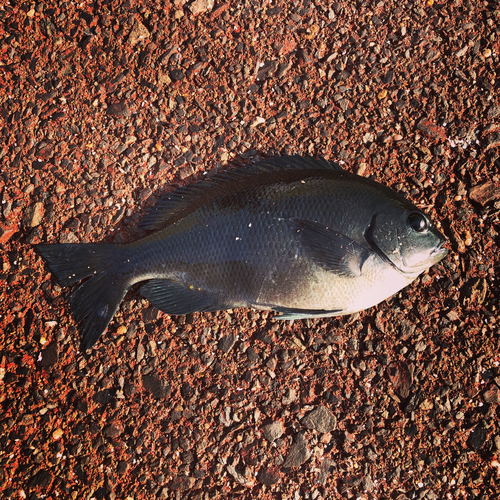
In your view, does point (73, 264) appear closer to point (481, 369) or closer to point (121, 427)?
point (121, 427)

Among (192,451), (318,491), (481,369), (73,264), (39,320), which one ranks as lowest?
(318,491)

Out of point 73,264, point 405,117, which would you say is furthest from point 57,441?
point 405,117

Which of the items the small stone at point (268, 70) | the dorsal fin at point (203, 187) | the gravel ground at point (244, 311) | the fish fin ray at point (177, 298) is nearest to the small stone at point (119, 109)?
the gravel ground at point (244, 311)

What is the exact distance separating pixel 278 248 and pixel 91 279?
43.4 inches

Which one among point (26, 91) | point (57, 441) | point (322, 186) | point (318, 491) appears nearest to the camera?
point (322, 186)

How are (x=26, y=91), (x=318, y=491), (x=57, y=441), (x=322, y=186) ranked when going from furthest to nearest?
(x=26, y=91) → (x=57, y=441) → (x=318, y=491) → (x=322, y=186)

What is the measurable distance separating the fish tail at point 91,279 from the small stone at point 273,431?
3.56 feet

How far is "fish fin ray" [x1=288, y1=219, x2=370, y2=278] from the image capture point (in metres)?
1.81

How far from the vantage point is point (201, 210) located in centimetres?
197

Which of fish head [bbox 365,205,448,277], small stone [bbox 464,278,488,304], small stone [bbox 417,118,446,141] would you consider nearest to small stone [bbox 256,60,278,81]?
small stone [bbox 417,118,446,141]

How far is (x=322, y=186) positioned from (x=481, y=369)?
53.1 inches

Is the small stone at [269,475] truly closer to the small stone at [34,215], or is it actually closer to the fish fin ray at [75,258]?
the fish fin ray at [75,258]

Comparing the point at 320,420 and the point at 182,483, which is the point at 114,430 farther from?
the point at 320,420

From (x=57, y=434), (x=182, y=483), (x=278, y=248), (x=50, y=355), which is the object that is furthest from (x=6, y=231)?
(x=182, y=483)
